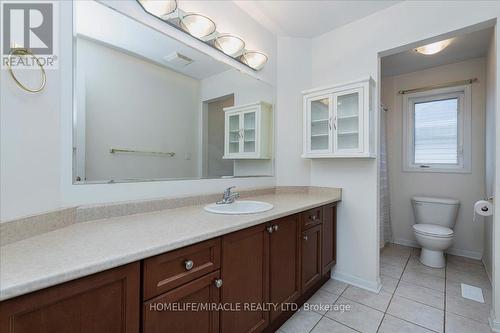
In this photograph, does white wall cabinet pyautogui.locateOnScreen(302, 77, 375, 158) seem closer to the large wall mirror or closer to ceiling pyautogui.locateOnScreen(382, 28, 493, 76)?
the large wall mirror

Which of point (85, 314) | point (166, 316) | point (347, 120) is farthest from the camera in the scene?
point (347, 120)

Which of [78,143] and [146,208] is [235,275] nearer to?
[146,208]

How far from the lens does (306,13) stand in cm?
203

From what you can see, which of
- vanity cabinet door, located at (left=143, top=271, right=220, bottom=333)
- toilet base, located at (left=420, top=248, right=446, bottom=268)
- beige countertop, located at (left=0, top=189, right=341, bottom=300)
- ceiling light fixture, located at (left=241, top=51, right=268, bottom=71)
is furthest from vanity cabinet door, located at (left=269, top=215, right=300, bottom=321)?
toilet base, located at (left=420, top=248, right=446, bottom=268)

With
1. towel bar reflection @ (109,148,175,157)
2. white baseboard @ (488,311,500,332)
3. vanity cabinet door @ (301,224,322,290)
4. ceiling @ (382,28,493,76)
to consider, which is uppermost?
ceiling @ (382,28,493,76)

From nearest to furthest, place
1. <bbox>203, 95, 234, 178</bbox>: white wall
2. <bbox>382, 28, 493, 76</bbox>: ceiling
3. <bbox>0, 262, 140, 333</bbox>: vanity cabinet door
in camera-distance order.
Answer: <bbox>0, 262, 140, 333</bbox>: vanity cabinet door
<bbox>203, 95, 234, 178</bbox>: white wall
<bbox>382, 28, 493, 76</bbox>: ceiling

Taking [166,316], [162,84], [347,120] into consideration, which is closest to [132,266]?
[166,316]

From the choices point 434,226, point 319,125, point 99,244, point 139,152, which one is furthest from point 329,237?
point 99,244

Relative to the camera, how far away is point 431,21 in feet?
5.83

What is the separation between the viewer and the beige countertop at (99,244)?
61 centimetres

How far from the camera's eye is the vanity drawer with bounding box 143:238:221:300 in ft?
2.73

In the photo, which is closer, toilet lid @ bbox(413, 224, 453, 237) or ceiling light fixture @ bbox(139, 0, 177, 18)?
ceiling light fixture @ bbox(139, 0, 177, 18)

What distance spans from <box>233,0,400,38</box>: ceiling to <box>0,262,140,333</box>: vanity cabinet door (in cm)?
211

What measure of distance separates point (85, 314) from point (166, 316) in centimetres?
29
